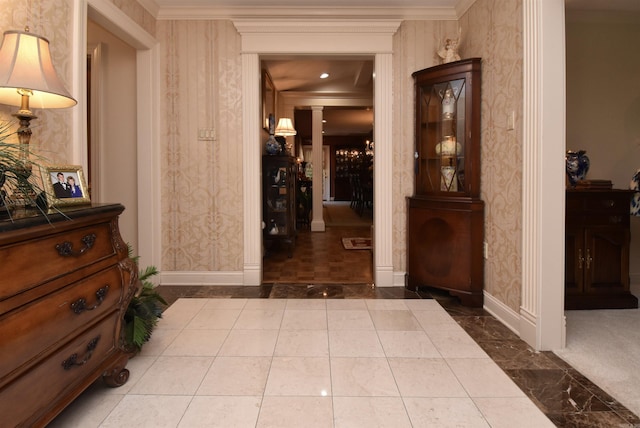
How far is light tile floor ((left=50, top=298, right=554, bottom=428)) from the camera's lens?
1554mm

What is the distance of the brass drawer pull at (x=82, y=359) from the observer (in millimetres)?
1420

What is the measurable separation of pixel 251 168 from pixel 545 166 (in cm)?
246

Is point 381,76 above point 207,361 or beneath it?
above

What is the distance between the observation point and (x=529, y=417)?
1547 mm

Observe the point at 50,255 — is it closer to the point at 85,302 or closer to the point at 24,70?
the point at 85,302

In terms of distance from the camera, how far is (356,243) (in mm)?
6086

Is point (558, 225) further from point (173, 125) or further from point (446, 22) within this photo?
point (173, 125)

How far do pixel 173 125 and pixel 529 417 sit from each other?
3.53 metres

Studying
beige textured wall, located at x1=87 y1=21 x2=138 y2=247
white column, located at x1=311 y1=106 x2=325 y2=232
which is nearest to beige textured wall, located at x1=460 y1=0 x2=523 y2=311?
beige textured wall, located at x1=87 y1=21 x2=138 y2=247

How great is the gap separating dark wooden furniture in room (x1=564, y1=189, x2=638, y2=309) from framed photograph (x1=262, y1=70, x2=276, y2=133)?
12.5 feet

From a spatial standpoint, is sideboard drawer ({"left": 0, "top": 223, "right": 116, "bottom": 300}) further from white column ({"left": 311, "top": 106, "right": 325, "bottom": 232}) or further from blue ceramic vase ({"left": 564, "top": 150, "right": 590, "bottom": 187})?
white column ({"left": 311, "top": 106, "right": 325, "bottom": 232})

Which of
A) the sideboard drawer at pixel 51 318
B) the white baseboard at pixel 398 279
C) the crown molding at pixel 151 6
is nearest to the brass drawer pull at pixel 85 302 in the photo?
the sideboard drawer at pixel 51 318

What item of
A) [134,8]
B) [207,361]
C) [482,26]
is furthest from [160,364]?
[482,26]

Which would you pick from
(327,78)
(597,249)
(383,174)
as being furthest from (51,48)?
(327,78)
